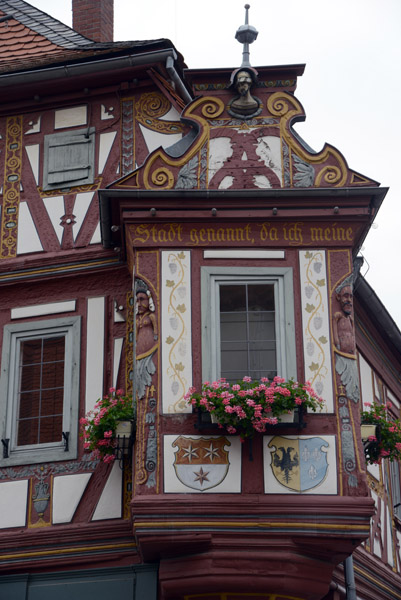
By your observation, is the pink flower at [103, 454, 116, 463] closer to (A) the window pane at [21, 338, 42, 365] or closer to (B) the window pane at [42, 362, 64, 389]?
(B) the window pane at [42, 362, 64, 389]

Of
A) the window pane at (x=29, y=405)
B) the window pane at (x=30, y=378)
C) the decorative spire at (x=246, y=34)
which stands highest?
the decorative spire at (x=246, y=34)

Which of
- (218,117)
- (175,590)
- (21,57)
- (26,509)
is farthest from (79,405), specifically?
(21,57)

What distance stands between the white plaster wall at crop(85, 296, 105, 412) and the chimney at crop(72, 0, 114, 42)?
213 inches

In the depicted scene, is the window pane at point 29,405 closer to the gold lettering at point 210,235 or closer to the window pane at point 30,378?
the window pane at point 30,378

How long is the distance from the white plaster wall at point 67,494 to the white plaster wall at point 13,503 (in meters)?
0.38

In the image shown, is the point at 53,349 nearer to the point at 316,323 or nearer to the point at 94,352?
the point at 94,352

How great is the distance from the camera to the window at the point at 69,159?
16.7 m

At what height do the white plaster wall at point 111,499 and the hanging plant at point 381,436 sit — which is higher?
the hanging plant at point 381,436

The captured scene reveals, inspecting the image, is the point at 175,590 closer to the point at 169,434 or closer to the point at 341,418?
the point at 169,434

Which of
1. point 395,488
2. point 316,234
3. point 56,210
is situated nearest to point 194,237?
point 316,234

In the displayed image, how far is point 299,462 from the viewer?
45.5 ft

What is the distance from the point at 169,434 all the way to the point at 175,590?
1649 mm

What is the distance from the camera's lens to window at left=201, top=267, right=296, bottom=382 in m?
14.4

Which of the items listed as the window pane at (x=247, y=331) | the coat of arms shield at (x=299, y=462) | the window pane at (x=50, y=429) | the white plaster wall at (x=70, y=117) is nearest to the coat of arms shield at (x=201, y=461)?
the coat of arms shield at (x=299, y=462)
